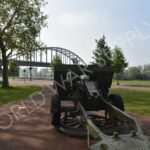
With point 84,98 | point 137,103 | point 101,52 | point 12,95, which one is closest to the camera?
point 84,98

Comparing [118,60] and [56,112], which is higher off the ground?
[118,60]

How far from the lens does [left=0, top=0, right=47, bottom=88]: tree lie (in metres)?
34.7

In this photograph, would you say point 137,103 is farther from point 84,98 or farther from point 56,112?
point 56,112

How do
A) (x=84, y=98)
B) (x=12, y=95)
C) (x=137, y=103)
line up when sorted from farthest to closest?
(x=12, y=95)
(x=137, y=103)
(x=84, y=98)

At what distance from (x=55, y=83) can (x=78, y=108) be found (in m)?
1.12

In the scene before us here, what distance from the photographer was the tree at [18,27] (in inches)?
1364

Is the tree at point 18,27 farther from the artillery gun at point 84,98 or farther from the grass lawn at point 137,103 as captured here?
the artillery gun at point 84,98

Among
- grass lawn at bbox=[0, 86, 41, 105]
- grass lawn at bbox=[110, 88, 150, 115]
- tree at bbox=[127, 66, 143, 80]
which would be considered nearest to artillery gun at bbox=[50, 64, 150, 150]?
grass lawn at bbox=[110, 88, 150, 115]

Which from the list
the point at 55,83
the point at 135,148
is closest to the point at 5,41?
the point at 55,83

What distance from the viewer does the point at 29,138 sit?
8.02 meters

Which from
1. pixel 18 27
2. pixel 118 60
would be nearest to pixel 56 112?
pixel 18 27

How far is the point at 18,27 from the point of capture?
35.3 metres

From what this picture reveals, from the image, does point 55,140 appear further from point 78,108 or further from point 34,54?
point 34,54

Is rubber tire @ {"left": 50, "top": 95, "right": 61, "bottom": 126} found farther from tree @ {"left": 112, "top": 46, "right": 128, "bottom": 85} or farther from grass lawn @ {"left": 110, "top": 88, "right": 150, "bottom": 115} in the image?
tree @ {"left": 112, "top": 46, "right": 128, "bottom": 85}
